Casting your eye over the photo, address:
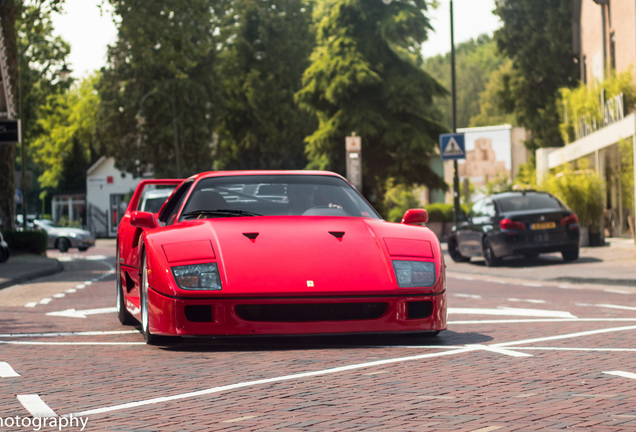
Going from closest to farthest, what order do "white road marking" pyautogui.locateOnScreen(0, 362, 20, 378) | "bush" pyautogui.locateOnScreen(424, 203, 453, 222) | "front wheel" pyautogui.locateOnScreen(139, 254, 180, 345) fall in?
1. "white road marking" pyautogui.locateOnScreen(0, 362, 20, 378)
2. "front wheel" pyautogui.locateOnScreen(139, 254, 180, 345)
3. "bush" pyautogui.locateOnScreen(424, 203, 453, 222)

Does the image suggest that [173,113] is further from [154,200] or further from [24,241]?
[154,200]

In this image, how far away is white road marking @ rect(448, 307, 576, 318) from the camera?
10.8 metres

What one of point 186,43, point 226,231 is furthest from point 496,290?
point 186,43

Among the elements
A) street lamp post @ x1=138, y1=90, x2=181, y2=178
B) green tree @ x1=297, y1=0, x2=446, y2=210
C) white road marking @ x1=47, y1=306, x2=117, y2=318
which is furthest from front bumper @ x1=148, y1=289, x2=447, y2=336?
street lamp post @ x1=138, y1=90, x2=181, y2=178

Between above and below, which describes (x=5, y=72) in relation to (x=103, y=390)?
above

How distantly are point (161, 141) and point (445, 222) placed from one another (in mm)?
19616

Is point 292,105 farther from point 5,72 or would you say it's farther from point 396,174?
point 5,72

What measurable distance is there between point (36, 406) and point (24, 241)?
92.0ft

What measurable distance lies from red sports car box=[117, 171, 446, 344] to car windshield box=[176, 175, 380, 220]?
0.06m

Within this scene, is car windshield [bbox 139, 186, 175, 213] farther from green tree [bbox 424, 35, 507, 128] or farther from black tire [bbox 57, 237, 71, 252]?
green tree [bbox 424, 35, 507, 128]

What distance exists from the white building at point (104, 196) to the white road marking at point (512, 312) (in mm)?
70211

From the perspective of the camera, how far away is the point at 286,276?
7176 millimetres

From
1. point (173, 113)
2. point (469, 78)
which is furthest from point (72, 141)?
point (469, 78)

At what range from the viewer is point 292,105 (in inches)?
2776
